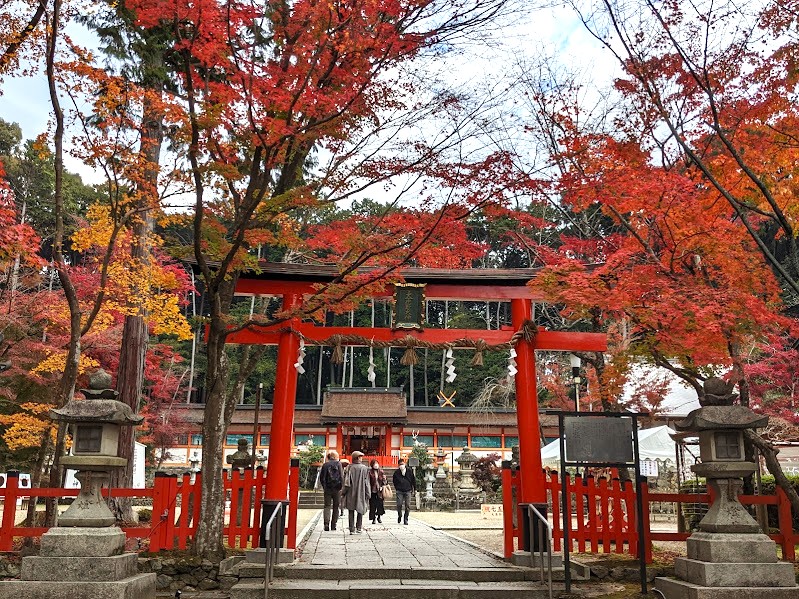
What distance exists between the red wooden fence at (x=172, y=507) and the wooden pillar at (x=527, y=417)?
3.35 metres

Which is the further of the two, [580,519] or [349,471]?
[349,471]

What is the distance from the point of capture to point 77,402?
7.02 m

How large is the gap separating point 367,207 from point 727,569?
30504 millimetres

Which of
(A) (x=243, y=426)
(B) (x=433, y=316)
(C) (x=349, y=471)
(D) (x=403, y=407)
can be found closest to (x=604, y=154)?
(C) (x=349, y=471)

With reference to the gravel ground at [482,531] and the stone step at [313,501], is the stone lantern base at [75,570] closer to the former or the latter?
the gravel ground at [482,531]

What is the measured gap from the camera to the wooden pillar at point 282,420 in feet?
29.5

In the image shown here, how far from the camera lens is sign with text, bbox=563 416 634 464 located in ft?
24.3

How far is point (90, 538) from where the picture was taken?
6391mm

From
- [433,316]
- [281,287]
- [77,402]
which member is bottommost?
[77,402]

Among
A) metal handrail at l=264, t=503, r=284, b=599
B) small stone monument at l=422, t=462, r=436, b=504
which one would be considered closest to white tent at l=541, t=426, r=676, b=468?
small stone monument at l=422, t=462, r=436, b=504

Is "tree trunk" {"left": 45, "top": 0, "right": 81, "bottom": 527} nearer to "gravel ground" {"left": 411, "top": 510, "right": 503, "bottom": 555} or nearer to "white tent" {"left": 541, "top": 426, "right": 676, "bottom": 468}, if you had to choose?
"gravel ground" {"left": 411, "top": 510, "right": 503, "bottom": 555}

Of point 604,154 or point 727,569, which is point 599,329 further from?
point 727,569

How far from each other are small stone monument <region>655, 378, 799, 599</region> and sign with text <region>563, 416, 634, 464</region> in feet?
2.13

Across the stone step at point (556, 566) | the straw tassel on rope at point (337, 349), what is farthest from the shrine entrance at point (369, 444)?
the stone step at point (556, 566)
